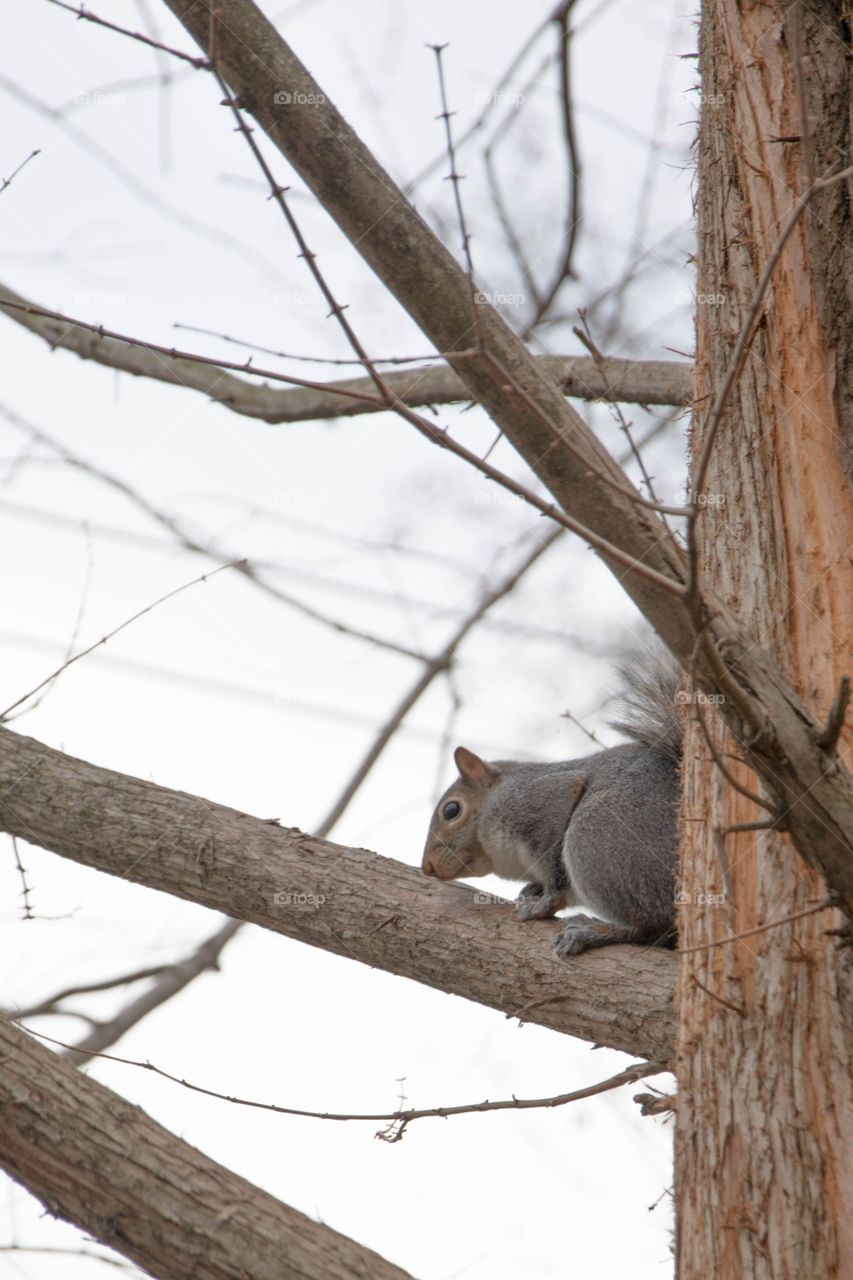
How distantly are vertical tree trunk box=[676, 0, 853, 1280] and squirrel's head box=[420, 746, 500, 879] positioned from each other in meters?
1.53

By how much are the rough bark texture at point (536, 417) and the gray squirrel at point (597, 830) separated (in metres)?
1.17

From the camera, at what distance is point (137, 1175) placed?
5.41ft

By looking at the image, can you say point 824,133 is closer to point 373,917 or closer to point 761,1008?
point 761,1008

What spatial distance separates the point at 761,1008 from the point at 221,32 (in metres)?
1.47

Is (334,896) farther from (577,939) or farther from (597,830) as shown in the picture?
(597,830)

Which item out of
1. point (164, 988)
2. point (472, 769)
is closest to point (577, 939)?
point (472, 769)

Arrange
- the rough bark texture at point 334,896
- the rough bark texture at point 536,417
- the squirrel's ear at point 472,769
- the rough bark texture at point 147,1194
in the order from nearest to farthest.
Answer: the rough bark texture at point 536,417 < the rough bark texture at point 147,1194 < the rough bark texture at point 334,896 < the squirrel's ear at point 472,769

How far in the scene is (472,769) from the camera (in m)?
3.69

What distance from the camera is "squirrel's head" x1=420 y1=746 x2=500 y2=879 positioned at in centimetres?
351

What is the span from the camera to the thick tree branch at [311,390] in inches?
139

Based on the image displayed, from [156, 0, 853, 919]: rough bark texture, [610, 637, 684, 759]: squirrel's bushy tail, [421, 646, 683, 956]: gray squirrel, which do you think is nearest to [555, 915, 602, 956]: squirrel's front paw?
[421, 646, 683, 956]: gray squirrel

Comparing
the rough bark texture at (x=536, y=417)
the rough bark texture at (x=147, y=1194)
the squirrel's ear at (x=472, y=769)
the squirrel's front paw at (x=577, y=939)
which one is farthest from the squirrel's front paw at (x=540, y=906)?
the rough bark texture at (x=536, y=417)

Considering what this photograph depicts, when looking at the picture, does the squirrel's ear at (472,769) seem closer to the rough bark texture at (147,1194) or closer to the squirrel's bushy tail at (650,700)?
the squirrel's bushy tail at (650,700)

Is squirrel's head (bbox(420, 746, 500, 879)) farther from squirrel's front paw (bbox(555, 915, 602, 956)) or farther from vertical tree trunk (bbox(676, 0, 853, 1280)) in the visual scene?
vertical tree trunk (bbox(676, 0, 853, 1280))
